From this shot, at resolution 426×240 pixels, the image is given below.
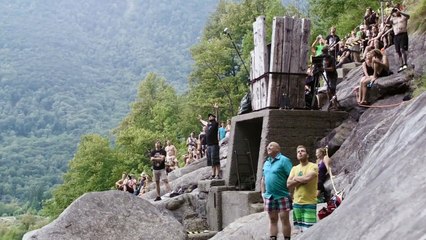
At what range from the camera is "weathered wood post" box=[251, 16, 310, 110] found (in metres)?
14.0

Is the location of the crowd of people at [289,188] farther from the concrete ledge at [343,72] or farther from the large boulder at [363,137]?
the concrete ledge at [343,72]

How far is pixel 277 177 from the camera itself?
334 inches

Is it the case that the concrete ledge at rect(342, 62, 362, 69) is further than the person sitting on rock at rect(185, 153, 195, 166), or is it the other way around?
the person sitting on rock at rect(185, 153, 195, 166)

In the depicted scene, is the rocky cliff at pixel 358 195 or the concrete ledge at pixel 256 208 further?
the concrete ledge at pixel 256 208

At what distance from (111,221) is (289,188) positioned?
18.1 ft

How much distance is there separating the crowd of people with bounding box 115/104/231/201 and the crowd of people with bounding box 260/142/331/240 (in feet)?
21.8

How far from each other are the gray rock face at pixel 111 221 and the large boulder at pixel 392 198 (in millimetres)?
8439

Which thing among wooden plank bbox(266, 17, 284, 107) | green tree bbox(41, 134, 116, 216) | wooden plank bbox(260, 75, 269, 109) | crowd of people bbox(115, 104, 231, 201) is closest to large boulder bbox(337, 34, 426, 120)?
wooden plank bbox(266, 17, 284, 107)

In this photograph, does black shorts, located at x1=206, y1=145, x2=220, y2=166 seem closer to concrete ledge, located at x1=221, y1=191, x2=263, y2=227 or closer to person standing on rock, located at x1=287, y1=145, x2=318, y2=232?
concrete ledge, located at x1=221, y1=191, x2=263, y2=227

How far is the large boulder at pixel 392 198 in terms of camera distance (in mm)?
3232

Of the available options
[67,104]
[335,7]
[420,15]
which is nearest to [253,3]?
[335,7]

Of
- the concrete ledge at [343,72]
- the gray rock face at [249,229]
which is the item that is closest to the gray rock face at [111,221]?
the gray rock face at [249,229]

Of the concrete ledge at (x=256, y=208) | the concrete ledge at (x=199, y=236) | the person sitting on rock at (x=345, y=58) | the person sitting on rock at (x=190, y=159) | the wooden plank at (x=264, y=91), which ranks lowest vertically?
the concrete ledge at (x=199, y=236)

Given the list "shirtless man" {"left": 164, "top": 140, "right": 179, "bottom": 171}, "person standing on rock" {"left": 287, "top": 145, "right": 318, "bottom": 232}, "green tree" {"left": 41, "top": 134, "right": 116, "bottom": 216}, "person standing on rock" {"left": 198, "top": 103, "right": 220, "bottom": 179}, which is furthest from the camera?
"green tree" {"left": 41, "top": 134, "right": 116, "bottom": 216}
